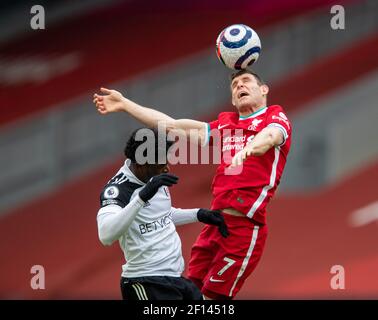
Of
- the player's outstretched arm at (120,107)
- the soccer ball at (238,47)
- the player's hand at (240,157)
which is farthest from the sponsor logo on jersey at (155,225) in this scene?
the soccer ball at (238,47)

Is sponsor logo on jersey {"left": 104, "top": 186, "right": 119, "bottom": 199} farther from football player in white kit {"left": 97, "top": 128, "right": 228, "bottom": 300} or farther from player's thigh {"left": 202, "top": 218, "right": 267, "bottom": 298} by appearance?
player's thigh {"left": 202, "top": 218, "right": 267, "bottom": 298}

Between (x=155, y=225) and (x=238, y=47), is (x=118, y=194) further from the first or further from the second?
(x=238, y=47)

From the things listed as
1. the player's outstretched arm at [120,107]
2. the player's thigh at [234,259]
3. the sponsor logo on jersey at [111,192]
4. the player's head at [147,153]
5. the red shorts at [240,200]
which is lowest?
the player's thigh at [234,259]

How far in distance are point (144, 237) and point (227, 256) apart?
34.9 inches

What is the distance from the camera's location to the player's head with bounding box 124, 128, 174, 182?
6.15 m

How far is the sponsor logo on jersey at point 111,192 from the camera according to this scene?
20.1 ft

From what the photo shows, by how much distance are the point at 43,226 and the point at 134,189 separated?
28.3 feet

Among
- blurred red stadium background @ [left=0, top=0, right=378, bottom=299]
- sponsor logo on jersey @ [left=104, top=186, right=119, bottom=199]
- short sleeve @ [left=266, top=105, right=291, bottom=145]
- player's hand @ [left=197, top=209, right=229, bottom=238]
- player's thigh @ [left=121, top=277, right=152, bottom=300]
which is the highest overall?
blurred red stadium background @ [left=0, top=0, right=378, bottom=299]

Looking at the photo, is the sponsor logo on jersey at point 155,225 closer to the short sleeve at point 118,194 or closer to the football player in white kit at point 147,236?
the football player in white kit at point 147,236

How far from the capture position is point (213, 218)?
668 cm

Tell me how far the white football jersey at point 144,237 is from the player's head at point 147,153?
0.21ft

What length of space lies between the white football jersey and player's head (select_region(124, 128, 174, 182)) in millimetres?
65

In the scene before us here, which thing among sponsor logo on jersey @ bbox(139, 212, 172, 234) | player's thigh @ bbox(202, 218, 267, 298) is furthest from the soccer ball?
sponsor logo on jersey @ bbox(139, 212, 172, 234)

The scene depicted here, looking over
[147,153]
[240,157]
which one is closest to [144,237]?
[147,153]
